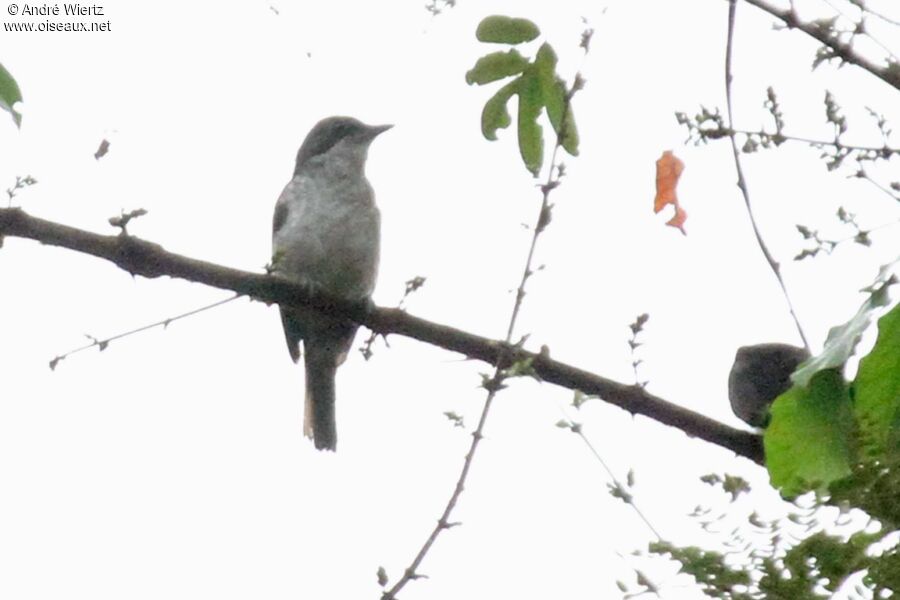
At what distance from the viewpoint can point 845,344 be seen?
190 centimetres

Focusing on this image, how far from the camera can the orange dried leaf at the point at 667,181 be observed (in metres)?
3.21

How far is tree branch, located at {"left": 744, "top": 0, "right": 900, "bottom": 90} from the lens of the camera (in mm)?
2312

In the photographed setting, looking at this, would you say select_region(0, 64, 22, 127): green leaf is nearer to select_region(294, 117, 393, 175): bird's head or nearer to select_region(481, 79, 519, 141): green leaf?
select_region(481, 79, 519, 141): green leaf

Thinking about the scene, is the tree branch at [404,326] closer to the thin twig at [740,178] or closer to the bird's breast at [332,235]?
the thin twig at [740,178]

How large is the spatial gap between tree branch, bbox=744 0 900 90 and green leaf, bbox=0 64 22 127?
144cm

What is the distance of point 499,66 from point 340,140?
405cm

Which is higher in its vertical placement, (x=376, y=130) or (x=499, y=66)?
(x=376, y=130)

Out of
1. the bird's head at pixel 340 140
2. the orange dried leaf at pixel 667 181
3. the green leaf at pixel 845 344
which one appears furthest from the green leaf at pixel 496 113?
the bird's head at pixel 340 140

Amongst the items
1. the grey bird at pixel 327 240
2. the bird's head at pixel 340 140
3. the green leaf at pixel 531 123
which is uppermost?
the bird's head at pixel 340 140

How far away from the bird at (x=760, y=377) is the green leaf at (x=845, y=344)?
2048mm

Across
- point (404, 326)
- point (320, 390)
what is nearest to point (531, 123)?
point (404, 326)

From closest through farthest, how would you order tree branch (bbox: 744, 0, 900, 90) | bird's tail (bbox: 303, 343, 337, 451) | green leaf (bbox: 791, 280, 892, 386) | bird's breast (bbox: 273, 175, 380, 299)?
green leaf (bbox: 791, 280, 892, 386) < tree branch (bbox: 744, 0, 900, 90) < bird's breast (bbox: 273, 175, 380, 299) < bird's tail (bbox: 303, 343, 337, 451)

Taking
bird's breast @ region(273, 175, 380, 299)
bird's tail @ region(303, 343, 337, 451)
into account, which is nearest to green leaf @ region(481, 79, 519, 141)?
bird's breast @ region(273, 175, 380, 299)

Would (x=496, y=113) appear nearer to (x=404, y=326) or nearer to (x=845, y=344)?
(x=404, y=326)
